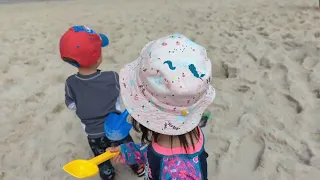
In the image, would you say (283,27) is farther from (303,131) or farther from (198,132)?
(198,132)

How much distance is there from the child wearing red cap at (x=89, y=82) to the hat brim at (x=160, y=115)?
515 mm

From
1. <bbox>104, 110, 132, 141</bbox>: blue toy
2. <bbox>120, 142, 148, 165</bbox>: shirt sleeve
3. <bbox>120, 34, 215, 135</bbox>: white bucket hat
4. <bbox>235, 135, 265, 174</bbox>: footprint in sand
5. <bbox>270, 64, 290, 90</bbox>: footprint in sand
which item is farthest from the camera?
<bbox>270, 64, 290, 90</bbox>: footprint in sand

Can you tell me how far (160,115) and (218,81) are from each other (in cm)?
173

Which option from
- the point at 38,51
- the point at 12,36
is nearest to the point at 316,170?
the point at 38,51

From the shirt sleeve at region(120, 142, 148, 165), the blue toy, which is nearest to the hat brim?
the shirt sleeve at region(120, 142, 148, 165)

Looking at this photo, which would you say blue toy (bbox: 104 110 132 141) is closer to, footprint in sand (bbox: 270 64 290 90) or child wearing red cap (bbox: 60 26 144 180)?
child wearing red cap (bbox: 60 26 144 180)

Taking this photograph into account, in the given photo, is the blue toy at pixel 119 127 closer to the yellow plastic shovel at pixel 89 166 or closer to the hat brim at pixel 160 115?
the yellow plastic shovel at pixel 89 166

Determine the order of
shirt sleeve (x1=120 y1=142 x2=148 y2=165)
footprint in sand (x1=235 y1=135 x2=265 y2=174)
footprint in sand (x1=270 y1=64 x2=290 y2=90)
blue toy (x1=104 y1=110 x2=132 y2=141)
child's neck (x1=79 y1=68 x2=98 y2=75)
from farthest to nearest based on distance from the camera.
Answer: footprint in sand (x1=270 y1=64 x2=290 y2=90) < footprint in sand (x1=235 y1=135 x2=265 y2=174) < child's neck (x1=79 y1=68 x2=98 y2=75) < blue toy (x1=104 y1=110 x2=132 y2=141) < shirt sleeve (x1=120 y1=142 x2=148 y2=165)

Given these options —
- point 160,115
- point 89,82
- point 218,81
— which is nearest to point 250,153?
point 218,81

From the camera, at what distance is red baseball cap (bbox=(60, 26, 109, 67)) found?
1676mm

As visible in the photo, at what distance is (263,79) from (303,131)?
67 centimetres

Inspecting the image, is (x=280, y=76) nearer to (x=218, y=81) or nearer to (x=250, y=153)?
(x=218, y=81)

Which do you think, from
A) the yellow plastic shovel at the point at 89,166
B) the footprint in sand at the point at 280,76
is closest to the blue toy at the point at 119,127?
the yellow plastic shovel at the point at 89,166

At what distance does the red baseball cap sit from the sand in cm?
69
